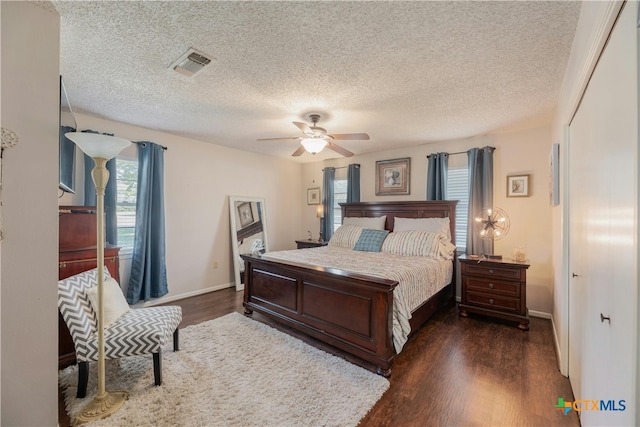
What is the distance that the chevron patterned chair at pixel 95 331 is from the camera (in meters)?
1.83

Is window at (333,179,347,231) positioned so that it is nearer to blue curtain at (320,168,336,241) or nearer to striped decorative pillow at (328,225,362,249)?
blue curtain at (320,168,336,241)

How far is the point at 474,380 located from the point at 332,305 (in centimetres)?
126

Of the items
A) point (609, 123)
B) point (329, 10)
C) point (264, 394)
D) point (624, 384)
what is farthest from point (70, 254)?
point (609, 123)

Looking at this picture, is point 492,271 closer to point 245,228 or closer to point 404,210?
point 404,210

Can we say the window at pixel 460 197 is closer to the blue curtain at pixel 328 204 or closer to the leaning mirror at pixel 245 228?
the blue curtain at pixel 328 204

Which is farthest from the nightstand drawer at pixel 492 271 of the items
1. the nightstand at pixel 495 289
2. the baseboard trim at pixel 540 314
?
the baseboard trim at pixel 540 314

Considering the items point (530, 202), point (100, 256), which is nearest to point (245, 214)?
point (100, 256)

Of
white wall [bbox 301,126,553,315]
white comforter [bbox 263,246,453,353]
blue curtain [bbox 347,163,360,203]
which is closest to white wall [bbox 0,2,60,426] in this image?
white comforter [bbox 263,246,453,353]

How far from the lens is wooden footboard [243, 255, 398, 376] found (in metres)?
2.16

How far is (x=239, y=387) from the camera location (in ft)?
6.47

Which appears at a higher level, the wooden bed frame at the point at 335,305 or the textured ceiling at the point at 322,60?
the textured ceiling at the point at 322,60

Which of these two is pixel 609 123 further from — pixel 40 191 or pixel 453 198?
pixel 453 198

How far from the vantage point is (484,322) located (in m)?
3.21

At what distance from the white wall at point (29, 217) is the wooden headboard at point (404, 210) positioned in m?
3.97
